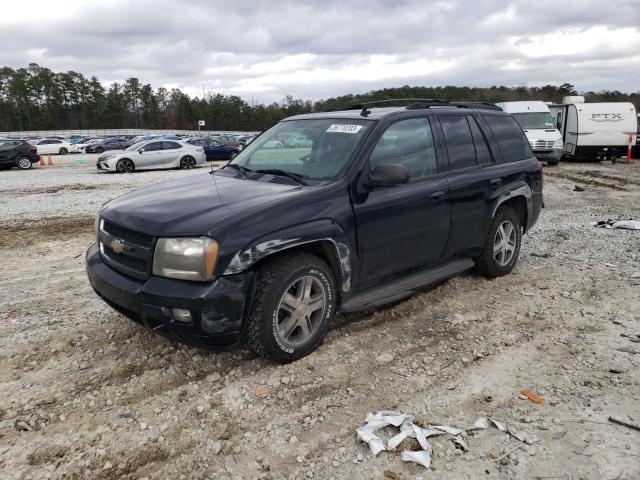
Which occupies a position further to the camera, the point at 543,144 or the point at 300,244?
the point at 543,144

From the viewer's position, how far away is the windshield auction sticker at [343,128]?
418cm

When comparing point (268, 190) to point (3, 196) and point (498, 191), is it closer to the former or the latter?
point (498, 191)

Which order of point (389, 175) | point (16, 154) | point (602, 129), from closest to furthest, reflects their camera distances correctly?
point (389, 175) → point (602, 129) → point (16, 154)

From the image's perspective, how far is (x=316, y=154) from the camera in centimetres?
420

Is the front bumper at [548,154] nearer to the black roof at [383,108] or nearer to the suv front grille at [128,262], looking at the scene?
the black roof at [383,108]

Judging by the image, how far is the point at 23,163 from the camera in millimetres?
23016

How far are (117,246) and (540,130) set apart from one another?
18680mm

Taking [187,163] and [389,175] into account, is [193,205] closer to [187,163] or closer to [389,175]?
[389,175]

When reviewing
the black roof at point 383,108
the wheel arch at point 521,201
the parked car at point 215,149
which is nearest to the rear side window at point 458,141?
the black roof at point 383,108

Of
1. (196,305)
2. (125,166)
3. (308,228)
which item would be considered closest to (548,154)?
(125,166)

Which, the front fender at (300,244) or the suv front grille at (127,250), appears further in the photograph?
the suv front grille at (127,250)

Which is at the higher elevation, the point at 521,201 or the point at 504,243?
the point at 521,201

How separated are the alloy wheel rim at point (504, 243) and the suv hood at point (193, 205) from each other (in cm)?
270

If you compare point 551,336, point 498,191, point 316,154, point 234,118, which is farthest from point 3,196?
point 234,118
